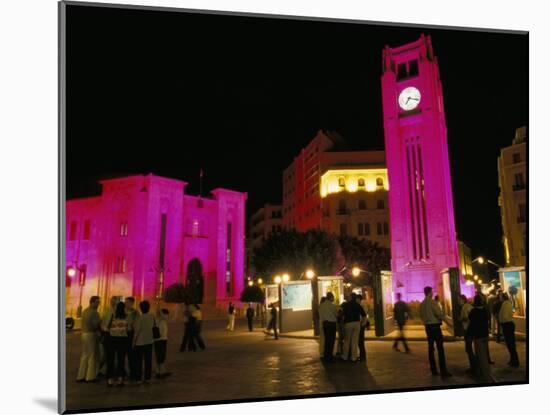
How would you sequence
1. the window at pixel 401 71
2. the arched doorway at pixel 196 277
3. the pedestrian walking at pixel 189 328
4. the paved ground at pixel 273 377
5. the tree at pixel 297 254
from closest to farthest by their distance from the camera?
1. the paved ground at pixel 273 377
2. the pedestrian walking at pixel 189 328
3. the tree at pixel 297 254
4. the window at pixel 401 71
5. the arched doorway at pixel 196 277

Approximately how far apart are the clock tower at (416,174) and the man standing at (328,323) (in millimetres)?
23148

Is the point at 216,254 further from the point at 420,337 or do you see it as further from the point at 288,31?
the point at 288,31

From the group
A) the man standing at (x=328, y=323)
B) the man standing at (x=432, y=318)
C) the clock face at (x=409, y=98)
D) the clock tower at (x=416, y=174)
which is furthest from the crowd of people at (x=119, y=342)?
the clock face at (x=409, y=98)

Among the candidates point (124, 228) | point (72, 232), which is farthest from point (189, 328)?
point (124, 228)

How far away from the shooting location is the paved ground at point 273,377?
841 centimetres

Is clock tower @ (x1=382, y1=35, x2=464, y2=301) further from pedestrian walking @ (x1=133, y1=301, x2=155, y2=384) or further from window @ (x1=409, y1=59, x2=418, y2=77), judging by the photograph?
pedestrian walking @ (x1=133, y1=301, x2=155, y2=384)

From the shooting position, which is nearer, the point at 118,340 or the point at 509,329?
the point at 118,340

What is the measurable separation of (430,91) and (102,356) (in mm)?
29642

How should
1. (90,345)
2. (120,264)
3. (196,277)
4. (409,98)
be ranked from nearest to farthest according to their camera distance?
(90,345), (120,264), (409,98), (196,277)

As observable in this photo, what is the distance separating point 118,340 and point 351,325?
5.26 m

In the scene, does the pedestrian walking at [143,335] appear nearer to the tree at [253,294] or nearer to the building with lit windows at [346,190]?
the tree at [253,294]

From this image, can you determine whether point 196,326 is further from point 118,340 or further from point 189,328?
point 118,340

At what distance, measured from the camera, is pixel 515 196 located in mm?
19812

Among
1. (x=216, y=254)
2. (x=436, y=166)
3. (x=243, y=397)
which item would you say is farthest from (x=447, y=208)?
(x=243, y=397)
